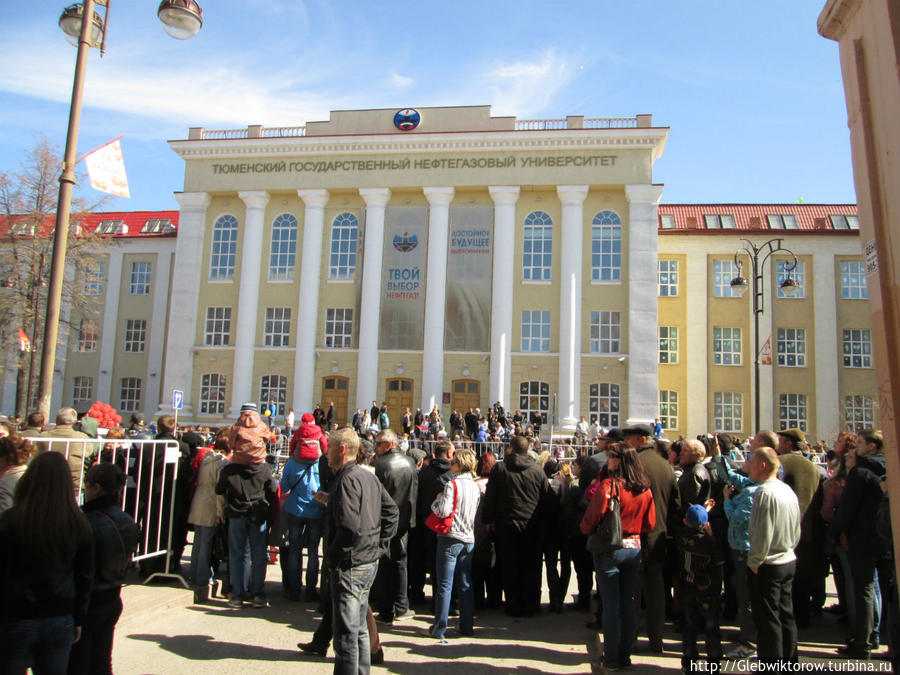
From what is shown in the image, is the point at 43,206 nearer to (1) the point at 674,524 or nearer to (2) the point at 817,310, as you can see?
(1) the point at 674,524

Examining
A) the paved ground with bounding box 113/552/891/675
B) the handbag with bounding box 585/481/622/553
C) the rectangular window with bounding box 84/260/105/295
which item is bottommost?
the paved ground with bounding box 113/552/891/675

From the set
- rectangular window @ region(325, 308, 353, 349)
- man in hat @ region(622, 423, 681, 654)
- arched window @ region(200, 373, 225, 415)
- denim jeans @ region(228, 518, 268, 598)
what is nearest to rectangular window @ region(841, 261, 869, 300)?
rectangular window @ region(325, 308, 353, 349)

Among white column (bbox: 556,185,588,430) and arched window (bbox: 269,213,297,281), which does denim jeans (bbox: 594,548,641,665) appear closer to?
white column (bbox: 556,185,588,430)

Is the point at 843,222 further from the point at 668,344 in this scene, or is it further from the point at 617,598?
the point at 617,598

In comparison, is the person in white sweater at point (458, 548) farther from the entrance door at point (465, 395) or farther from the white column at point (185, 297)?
the white column at point (185, 297)

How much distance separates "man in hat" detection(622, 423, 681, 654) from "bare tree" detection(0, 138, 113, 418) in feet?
103

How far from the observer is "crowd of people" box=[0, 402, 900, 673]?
12.4ft

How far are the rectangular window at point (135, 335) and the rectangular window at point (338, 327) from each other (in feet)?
39.1

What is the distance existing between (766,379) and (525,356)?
12.1 meters

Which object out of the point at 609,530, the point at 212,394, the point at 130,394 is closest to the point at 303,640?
the point at 609,530

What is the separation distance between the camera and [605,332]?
98.8 ft

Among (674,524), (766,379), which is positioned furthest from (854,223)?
(674,524)

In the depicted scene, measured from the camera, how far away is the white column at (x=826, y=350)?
1241 inches

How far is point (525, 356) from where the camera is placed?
99.1 feet
